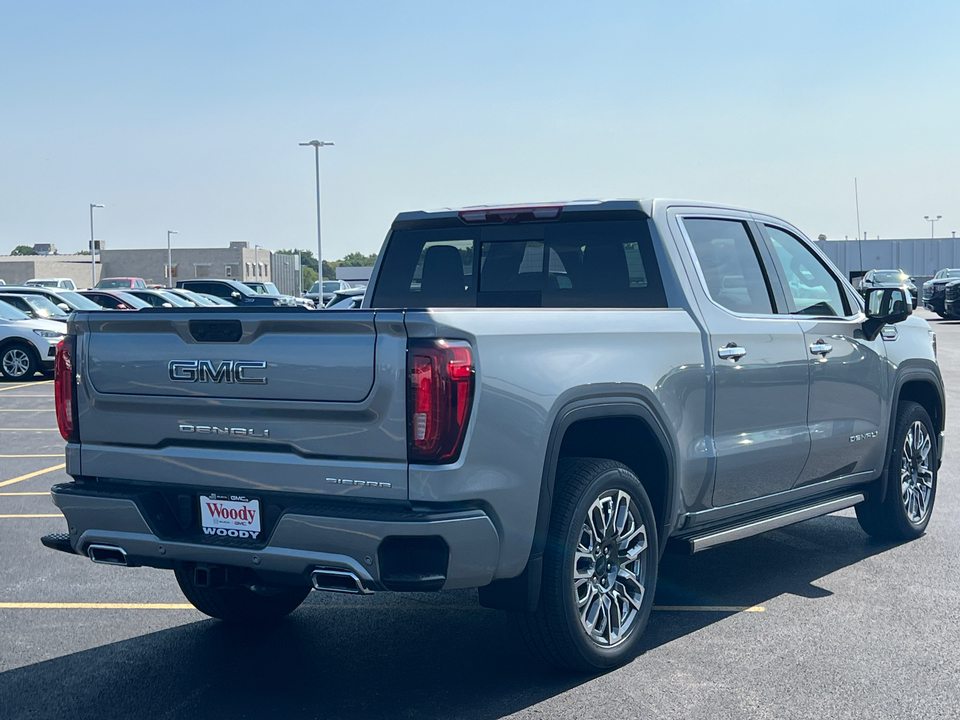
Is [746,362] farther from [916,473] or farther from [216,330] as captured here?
[216,330]

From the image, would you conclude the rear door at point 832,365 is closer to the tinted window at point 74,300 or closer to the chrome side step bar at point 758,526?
the chrome side step bar at point 758,526

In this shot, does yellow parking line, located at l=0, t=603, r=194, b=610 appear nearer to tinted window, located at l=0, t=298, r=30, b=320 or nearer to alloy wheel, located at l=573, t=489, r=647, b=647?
alloy wheel, located at l=573, t=489, r=647, b=647

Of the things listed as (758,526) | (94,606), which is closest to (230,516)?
(94,606)

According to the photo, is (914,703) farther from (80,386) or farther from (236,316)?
(80,386)

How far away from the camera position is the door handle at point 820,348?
6.46 meters

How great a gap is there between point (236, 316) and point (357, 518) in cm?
92

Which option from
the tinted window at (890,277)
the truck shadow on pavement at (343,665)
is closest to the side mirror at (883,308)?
the truck shadow on pavement at (343,665)

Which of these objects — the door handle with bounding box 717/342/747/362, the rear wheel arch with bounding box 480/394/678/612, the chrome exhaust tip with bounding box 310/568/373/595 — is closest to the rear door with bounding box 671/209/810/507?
the door handle with bounding box 717/342/747/362

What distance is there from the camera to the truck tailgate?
14.1 ft

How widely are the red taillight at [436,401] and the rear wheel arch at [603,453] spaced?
1.78 ft

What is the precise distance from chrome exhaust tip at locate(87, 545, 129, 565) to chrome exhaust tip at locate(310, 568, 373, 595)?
0.92 m

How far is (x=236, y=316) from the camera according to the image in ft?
14.9

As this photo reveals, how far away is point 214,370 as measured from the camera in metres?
4.61

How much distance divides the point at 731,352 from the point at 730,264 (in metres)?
0.62
